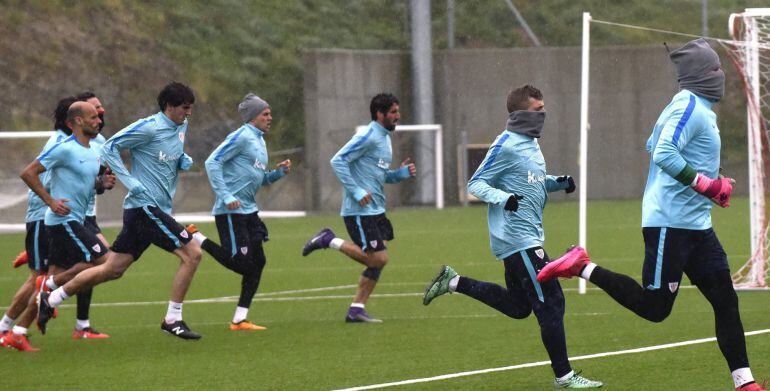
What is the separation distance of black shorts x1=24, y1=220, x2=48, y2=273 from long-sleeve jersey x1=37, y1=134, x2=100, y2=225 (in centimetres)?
40

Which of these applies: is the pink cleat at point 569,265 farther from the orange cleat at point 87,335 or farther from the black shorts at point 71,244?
the orange cleat at point 87,335

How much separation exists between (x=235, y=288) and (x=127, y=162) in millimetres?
17542

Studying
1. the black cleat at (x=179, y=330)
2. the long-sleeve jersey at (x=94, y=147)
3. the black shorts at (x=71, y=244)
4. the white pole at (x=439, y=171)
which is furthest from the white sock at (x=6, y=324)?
the white pole at (x=439, y=171)

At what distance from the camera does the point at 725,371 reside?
353 inches

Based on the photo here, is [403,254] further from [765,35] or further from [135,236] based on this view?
[135,236]

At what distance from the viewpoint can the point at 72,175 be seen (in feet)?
38.2

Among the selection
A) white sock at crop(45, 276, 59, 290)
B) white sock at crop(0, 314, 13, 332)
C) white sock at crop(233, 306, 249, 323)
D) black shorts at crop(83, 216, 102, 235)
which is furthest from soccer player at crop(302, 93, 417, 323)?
white sock at crop(0, 314, 13, 332)

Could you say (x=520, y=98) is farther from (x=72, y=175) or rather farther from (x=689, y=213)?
(x=72, y=175)

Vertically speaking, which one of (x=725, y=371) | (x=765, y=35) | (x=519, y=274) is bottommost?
(x=725, y=371)

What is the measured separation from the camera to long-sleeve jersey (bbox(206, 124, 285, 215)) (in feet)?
41.6

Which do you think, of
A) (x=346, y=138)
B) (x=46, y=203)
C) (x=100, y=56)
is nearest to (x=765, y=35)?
(x=46, y=203)

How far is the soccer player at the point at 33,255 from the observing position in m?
11.6

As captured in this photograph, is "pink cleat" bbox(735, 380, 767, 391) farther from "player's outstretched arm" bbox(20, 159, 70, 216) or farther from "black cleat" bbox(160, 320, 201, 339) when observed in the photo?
"player's outstretched arm" bbox(20, 159, 70, 216)

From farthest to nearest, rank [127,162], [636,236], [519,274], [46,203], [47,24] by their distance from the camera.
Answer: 1. [47,24]
2. [127,162]
3. [636,236]
4. [46,203]
5. [519,274]
